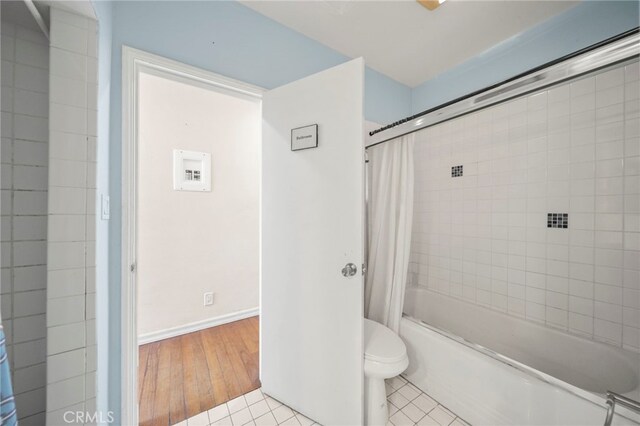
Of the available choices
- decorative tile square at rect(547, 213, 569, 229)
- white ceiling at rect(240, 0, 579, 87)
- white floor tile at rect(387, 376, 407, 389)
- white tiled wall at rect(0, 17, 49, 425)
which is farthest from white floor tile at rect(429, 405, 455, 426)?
white ceiling at rect(240, 0, 579, 87)

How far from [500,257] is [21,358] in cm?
284

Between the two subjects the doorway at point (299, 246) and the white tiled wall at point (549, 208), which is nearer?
the doorway at point (299, 246)

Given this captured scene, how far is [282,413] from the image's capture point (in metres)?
1.41

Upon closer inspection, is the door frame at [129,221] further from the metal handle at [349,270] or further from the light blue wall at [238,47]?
the metal handle at [349,270]

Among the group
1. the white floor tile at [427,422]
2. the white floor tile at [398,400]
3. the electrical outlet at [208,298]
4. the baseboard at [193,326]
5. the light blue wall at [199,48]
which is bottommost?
the white floor tile at [398,400]

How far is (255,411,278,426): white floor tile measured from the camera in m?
1.34

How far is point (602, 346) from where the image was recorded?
4.66ft

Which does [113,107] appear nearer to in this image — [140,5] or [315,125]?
[140,5]

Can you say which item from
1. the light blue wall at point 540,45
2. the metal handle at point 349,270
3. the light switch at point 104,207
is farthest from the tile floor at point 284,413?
the light blue wall at point 540,45

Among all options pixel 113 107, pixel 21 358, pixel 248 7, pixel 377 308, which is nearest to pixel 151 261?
pixel 21 358

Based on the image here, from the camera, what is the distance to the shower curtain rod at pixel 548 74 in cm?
73

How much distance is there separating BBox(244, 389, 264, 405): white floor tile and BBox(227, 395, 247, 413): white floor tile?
26 millimetres

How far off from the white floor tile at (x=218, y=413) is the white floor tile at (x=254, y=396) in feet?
0.43

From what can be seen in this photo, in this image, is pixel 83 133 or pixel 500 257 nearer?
pixel 83 133
